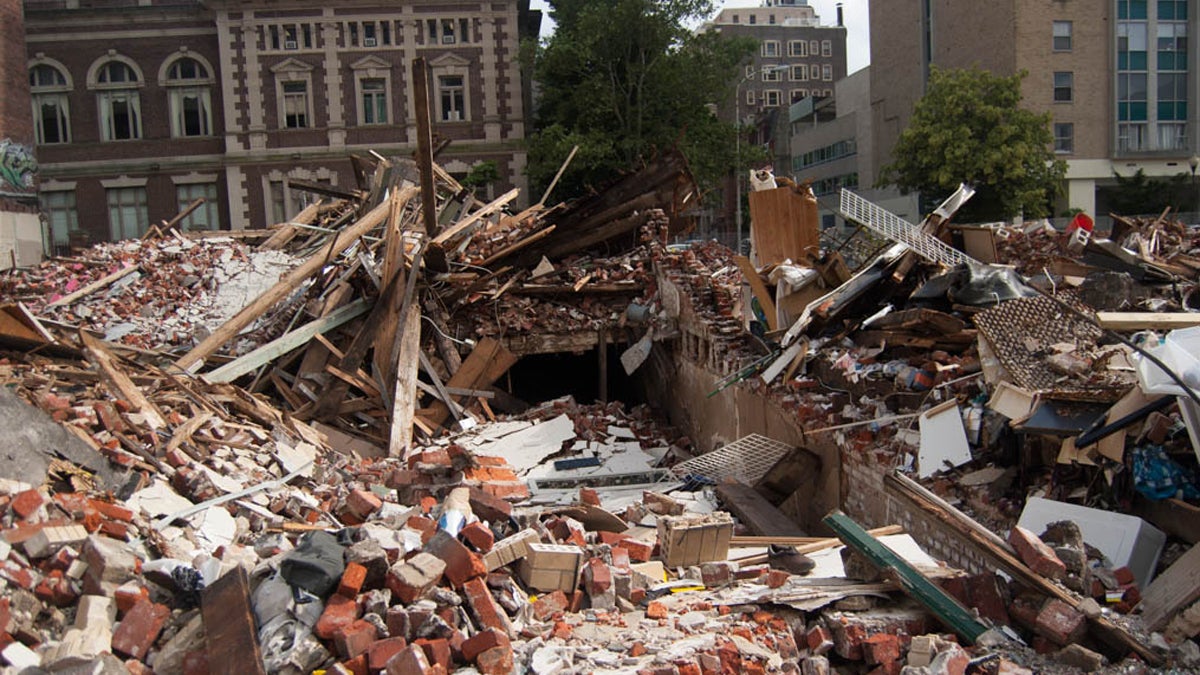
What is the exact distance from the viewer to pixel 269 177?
33.6 meters

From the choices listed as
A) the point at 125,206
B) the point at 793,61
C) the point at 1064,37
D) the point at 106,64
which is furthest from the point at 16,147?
the point at 793,61

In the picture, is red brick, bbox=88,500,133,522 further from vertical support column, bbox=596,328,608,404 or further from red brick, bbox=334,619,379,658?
vertical support column, bbox=596,328,608,404

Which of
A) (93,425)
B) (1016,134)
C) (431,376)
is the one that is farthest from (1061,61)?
(93,425)

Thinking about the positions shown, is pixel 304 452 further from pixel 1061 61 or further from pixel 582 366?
pixel 1061 61

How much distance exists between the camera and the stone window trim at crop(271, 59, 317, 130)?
32938 mm

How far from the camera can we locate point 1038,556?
4.77 m

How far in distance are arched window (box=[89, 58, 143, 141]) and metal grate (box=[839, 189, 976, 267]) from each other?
31.1m

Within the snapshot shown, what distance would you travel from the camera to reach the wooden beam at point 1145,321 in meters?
5.84

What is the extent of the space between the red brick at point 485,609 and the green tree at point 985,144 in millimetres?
27893

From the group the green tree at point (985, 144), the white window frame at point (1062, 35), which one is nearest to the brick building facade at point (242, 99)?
the green tree at point (985, 144)

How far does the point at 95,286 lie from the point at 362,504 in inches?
380

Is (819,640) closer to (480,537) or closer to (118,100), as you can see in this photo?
(480,537)

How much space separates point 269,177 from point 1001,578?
32656 mm

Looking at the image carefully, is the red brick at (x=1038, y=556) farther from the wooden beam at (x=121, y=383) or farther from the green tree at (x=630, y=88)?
the green tree at (x=630, y=88)
